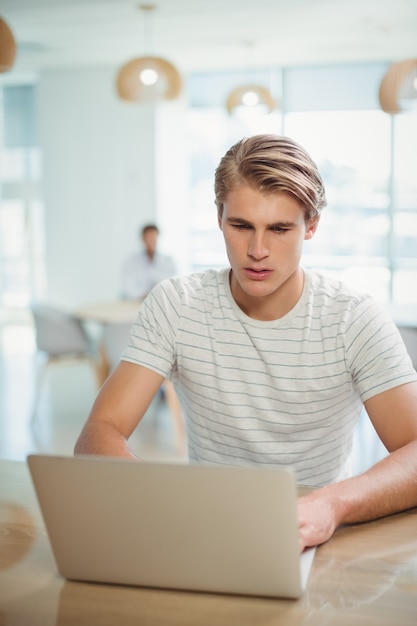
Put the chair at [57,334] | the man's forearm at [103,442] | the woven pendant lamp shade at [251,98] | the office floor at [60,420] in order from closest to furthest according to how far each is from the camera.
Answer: the man's forearm at [103,442] < the office floor at [60,420] < the chair at [57,334] < the woven pendant lamp shade at [251,98]

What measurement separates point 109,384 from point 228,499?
652 millimetres

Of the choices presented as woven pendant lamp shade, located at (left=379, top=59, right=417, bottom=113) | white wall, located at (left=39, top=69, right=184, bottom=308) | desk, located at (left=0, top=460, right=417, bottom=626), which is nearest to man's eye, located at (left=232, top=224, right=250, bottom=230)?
desk, located at (left=0, top=460, right=417, bottom=626)

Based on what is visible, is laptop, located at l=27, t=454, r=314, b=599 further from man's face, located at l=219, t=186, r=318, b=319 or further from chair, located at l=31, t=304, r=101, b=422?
chair, located at l=31, t=304, r=101, b=422

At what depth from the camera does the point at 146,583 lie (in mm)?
1093

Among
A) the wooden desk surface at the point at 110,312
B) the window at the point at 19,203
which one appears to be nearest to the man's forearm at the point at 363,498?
the wooden desk surface at the point at 110,312

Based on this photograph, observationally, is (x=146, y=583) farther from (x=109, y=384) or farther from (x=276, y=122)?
(x=276, y=122)

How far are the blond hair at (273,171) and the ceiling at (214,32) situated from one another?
455cm

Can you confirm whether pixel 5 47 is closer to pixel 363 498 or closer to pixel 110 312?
pixel 363 498

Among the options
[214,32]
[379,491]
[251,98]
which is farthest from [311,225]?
[214,32]

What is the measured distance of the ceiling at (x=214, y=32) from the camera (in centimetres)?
590

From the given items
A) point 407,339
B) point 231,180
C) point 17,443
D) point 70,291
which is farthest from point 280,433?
point 70,291

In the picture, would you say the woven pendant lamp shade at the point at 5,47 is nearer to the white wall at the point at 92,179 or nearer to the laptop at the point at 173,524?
the laptop at the point at 173,524

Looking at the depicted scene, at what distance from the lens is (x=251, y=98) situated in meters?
6.40

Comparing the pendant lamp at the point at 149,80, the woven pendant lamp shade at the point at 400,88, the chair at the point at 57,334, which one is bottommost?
the chair at the point at 57,334
